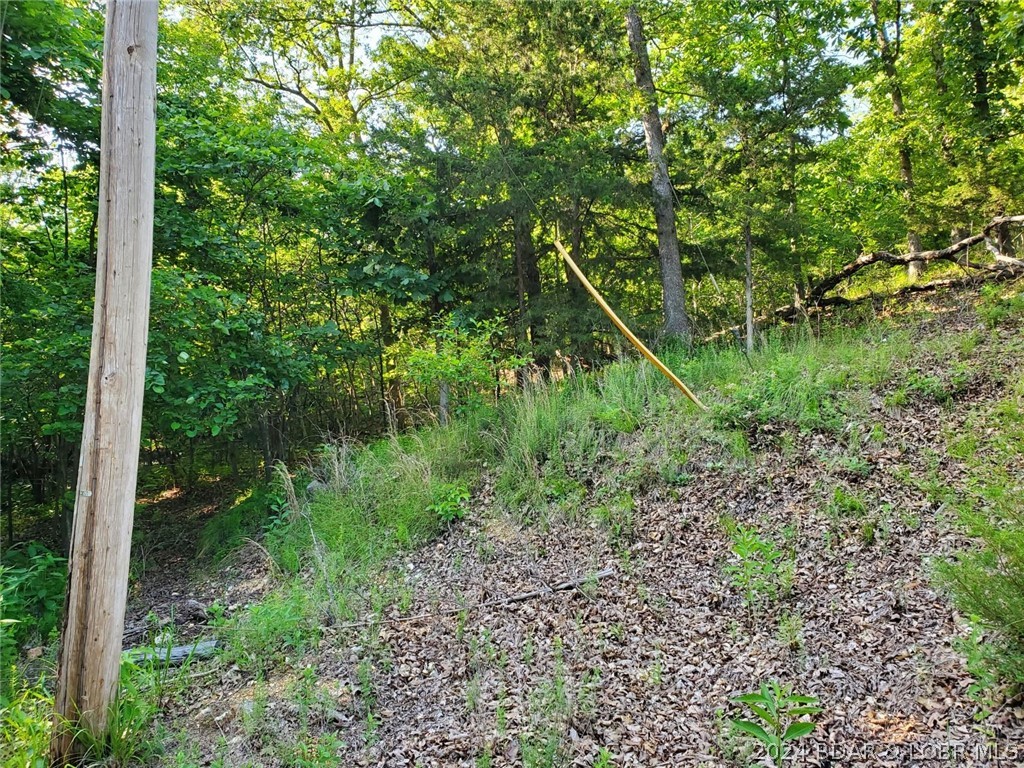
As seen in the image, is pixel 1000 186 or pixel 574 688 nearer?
pixel 574 688

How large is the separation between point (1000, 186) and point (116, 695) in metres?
9.21

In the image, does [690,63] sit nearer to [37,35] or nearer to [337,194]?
[337,194]

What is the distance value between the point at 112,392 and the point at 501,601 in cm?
252

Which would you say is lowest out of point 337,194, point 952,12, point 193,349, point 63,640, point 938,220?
point 63,640

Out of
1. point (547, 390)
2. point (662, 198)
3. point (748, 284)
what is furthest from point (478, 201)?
point (748, 284)

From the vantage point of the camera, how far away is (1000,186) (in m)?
5.84

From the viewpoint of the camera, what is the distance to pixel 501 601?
3.34 meters

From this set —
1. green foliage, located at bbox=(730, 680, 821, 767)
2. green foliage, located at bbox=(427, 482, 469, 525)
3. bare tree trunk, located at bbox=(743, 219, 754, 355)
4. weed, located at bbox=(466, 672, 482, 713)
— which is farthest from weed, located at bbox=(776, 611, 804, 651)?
bare tree trunk, located at bbox=(743, 219, 754, 355)

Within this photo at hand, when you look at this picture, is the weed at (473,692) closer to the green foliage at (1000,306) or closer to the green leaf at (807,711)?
the green leaf at (807,711)

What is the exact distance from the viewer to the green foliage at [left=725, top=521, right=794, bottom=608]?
9.29 feet

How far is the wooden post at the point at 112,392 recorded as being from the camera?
222cm

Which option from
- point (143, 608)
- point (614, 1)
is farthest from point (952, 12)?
point (143, 608)

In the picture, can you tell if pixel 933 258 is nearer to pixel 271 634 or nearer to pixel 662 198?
pixel 662 198

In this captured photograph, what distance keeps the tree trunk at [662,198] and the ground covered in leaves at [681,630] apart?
347cm
